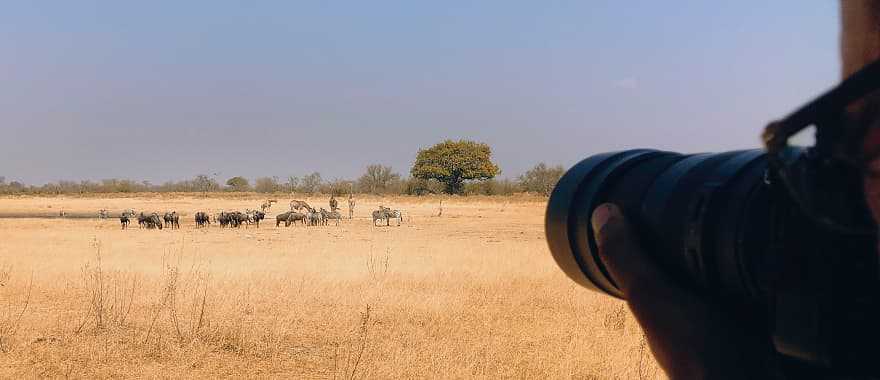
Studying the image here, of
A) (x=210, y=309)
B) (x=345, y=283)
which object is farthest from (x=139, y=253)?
(x=210, y=309)

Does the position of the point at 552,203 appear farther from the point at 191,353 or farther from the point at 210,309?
the point at 210,309

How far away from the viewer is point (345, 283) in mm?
10688

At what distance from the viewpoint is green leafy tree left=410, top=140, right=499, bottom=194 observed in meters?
79.3

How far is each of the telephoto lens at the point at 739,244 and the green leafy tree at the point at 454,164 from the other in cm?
7719

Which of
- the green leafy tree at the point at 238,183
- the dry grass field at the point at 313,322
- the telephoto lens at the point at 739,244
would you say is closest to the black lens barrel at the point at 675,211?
the telephoto lens at the point at 739,244

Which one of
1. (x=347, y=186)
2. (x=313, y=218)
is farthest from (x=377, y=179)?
(x=313, y=218)

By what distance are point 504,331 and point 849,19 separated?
21.7 feet

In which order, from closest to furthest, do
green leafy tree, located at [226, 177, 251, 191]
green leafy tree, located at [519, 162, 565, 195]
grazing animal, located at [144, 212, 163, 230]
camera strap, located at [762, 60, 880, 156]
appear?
camera strap, located at [762, 60, 880, 156]
grazing animal, located at [144, 212, 163, 230]
green leafy tree, located at [519, 162, 565, 195]
green leafy tree, located at [226, 177, 251, 191]

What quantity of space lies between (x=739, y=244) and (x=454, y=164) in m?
Result: 77.9

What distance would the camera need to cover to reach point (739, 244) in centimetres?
114

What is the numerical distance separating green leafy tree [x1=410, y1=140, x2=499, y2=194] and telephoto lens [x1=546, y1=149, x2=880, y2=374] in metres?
77.2

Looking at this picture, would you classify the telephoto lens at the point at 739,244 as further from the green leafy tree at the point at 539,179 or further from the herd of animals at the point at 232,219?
the green leafy tree at the point at 539,179

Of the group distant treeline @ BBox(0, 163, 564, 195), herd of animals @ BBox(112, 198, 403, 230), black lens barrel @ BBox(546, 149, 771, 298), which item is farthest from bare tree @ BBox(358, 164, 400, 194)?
black lens barrel @ BBox(546, 149, 771, 298)

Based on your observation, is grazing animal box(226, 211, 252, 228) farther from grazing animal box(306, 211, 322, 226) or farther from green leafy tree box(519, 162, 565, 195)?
green leafy tree box(519, 162, 565, 195)
